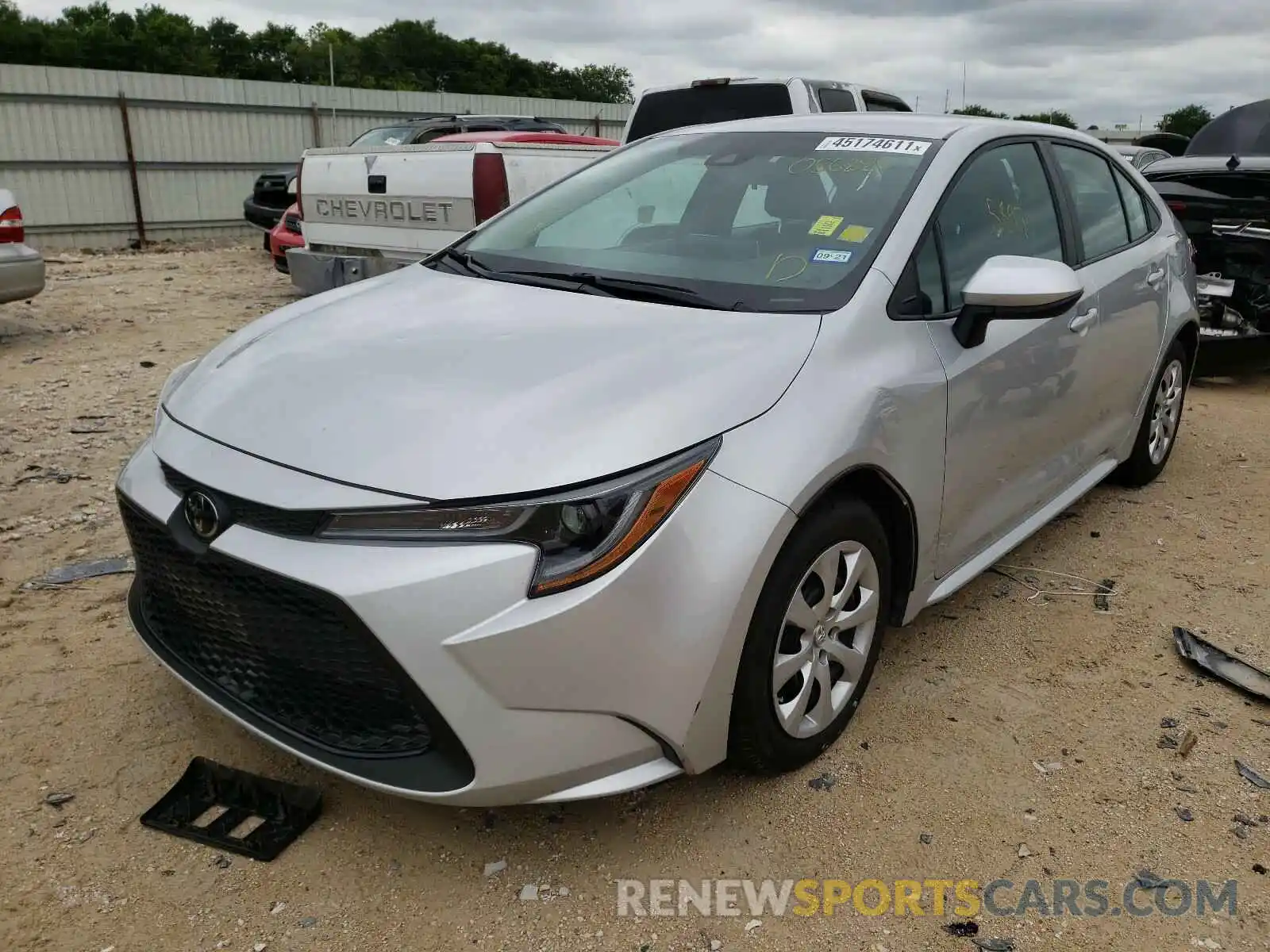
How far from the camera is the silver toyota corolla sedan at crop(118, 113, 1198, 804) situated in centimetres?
197

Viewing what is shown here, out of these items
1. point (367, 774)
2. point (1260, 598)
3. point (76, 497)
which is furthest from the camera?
point (76, 497)

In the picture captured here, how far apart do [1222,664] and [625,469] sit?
221cm

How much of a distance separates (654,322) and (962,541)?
3.85 ft

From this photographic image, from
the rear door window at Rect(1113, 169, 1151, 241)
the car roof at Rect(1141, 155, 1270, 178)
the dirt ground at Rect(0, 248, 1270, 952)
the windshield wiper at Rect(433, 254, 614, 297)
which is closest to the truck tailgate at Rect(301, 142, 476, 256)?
the windshield wiper at Rect(433, 254, 614, 297)

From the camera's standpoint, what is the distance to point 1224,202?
21.5 feet

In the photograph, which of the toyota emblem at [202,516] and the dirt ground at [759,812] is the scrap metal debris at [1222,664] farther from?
the toyota emblem at [202,516]

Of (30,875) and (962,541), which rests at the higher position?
(962,541)

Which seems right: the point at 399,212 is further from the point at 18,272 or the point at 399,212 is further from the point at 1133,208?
the point at 1133,208

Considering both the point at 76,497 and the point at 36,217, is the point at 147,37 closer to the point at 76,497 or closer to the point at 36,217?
the point at 36,217

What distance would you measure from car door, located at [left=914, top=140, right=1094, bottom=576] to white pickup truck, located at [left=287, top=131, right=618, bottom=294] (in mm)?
2812

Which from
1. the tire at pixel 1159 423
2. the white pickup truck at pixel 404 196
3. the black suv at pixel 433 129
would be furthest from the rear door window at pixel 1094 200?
the black suv at pixel 433 129

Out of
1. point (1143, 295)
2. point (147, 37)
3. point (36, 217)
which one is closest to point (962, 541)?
point (1143, 295)

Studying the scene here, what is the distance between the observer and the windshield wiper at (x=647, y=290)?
2.61 metres

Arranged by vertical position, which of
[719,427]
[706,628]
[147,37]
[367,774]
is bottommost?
[367,774]
